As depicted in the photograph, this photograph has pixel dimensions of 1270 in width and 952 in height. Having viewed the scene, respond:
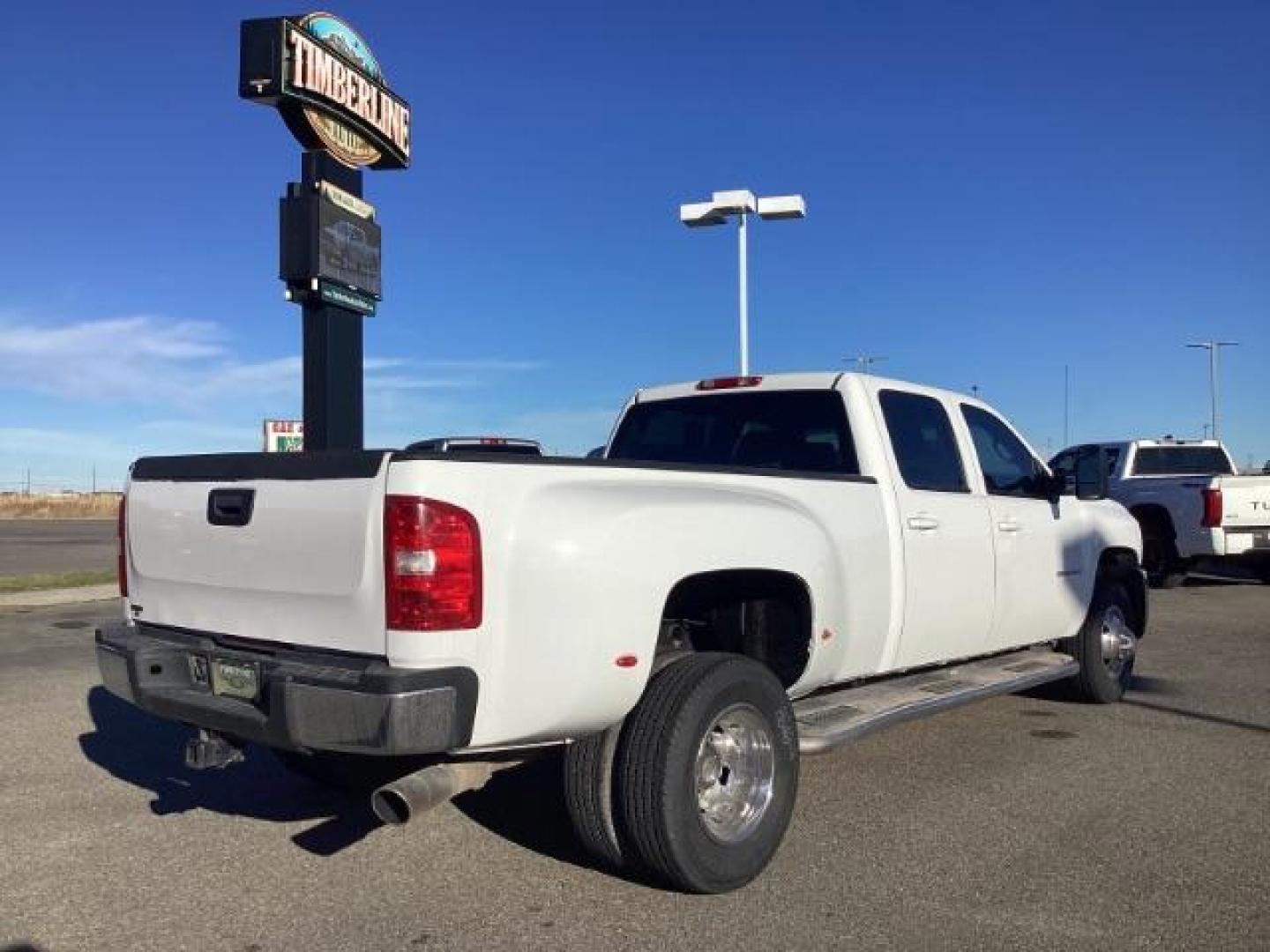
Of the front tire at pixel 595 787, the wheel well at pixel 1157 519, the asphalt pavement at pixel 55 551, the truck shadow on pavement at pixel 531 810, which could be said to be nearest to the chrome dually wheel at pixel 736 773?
the front tire at pixel 595 787

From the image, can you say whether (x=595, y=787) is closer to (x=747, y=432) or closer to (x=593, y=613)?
(x=593, y=613)

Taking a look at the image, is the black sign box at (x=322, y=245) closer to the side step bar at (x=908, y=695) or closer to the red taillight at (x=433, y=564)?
the side step bar at (x=908, y=695)

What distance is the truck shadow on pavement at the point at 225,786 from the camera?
509 centimetres

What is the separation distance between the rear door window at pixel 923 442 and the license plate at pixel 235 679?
3.09 metres

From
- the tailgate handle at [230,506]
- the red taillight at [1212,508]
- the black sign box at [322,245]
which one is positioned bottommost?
the red taillight at [1212,508]

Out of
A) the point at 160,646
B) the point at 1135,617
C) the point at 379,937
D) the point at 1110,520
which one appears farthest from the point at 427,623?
the point at 1135,617

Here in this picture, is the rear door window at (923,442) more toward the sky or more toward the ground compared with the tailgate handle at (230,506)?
more toward the sky

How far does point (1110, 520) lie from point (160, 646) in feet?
19.1

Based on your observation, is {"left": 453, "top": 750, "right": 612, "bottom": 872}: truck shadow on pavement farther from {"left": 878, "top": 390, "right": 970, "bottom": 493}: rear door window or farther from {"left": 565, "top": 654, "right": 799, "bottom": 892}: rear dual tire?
{"left": 878, "top": 390, "right": 970, "bottom": 493}: rear door window

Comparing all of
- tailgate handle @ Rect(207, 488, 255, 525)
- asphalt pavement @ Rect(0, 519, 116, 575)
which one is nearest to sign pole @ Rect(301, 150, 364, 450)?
asphalt pavement @ Rect(0, 519, 116, 575)

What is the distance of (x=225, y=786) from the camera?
5711mm

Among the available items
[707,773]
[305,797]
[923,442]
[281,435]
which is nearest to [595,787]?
[707,773]

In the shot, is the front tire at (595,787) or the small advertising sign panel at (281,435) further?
the small advertising sign panel at (281,435)

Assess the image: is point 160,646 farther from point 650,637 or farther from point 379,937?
point 650,637
